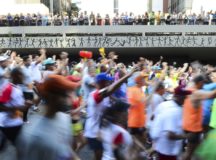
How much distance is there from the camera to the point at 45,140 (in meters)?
3.02

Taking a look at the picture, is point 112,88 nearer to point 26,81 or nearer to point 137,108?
point 137,108

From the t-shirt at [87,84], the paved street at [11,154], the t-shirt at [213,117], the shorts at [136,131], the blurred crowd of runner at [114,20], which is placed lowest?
the paved street at [11,154]

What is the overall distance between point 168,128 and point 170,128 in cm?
2

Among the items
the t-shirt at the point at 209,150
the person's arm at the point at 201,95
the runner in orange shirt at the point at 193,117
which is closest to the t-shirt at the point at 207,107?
the runner in orange shirt at the point at 193,117

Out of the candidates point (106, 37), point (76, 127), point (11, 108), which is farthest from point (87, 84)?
point (106, 37)

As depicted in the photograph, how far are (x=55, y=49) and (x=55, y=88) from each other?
27386 mm

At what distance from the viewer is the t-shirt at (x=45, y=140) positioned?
9.92 ft

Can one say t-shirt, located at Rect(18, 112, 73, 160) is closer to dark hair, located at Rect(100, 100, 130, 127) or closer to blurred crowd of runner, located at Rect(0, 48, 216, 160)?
blurred crowd of runner, located at Rect(0, 48, 216, 160)

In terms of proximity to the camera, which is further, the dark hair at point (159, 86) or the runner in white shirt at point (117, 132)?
the dark hair at point (159, 86)

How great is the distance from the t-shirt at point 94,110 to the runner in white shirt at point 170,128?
617 mm

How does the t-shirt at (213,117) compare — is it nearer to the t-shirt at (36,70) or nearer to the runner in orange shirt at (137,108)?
the runner in orange shirt at (137,108)

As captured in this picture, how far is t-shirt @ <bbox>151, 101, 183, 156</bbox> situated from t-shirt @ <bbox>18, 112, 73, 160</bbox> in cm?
191

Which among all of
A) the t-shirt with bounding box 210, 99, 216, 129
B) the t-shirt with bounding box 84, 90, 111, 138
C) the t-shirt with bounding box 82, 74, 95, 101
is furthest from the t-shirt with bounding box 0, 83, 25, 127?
the t-shirt with bounding box 210, 99, 216, 129

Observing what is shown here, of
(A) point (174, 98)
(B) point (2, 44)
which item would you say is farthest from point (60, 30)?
(A) point (174, 98)
